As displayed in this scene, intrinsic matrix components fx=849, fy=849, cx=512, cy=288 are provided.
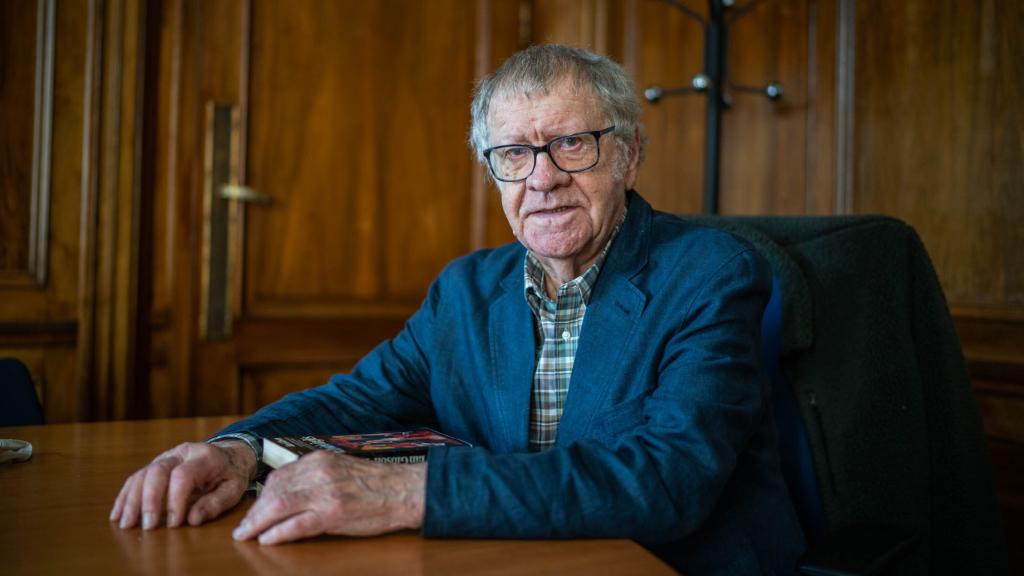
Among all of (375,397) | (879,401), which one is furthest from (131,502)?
(879,401)

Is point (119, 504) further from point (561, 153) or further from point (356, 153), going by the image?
point (356, 153)

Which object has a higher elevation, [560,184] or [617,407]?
[560,184]

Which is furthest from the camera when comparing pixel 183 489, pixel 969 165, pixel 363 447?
pixel 969 165

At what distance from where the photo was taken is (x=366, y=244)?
296 cm

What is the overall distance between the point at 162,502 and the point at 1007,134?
198 cm

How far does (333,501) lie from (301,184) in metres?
2.12

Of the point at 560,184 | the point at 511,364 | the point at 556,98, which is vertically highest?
the point at 556,98

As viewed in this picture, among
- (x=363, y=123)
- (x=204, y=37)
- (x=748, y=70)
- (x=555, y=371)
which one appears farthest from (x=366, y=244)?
(x=555, y=371)

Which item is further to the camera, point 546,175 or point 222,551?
point 546,175

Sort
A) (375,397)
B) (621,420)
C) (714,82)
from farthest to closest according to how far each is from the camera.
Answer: (714,82), (375,397), (621,420)

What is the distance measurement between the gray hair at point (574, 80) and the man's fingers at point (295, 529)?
0.71 metres

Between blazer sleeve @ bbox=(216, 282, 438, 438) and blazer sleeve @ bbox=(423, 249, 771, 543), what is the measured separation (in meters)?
0.45

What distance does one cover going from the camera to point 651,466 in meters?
0.93

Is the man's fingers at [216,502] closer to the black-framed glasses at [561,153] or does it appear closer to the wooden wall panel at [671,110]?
the black-framed glasses at [561,153]
